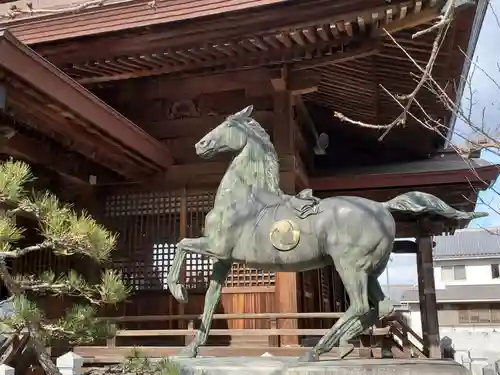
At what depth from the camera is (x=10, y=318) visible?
4258 millimetres

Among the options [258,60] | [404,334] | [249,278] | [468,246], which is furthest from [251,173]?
[468,246]

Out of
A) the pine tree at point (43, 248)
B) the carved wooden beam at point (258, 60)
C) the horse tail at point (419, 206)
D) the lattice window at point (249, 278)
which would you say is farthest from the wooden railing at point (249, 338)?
the carved wooden beam at point (258, 60)

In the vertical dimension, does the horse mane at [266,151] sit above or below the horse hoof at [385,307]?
above

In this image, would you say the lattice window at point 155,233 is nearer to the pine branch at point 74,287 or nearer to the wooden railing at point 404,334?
the wooden railing at point 404,334

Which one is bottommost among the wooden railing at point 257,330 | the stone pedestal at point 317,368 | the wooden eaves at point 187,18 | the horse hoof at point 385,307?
the stone pedestal at point 317,368

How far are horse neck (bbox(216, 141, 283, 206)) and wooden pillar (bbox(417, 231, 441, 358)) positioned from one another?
13.3 ft

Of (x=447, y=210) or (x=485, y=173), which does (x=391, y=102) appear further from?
(x=447, y=210)

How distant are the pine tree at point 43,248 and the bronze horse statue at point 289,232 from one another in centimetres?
66

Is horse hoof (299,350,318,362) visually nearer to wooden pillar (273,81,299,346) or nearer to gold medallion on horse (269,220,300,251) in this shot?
gold medallion on horse (269,220,300,251)

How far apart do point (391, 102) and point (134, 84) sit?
3.76 meters

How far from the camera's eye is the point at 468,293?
3294 centimetres

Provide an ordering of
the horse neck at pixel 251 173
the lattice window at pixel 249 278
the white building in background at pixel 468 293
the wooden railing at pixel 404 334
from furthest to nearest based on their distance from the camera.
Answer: the white building in background at pixel 468 293
the lattice window at pixel 249 278
the wooden railing at pixel 404 334
the horse neck at pixel 251 173

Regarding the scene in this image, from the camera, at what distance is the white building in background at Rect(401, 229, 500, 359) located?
28.1 metres

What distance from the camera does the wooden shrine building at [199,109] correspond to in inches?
244
